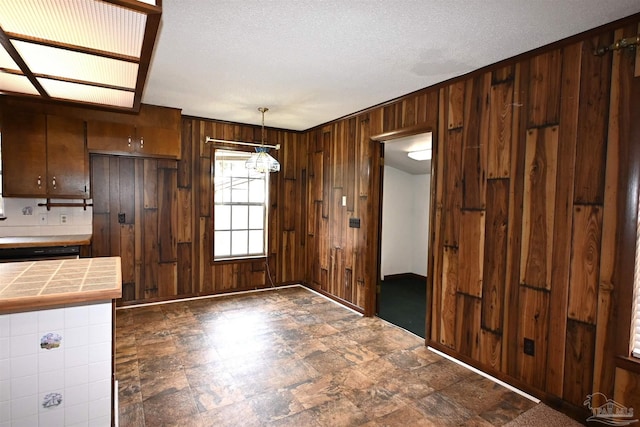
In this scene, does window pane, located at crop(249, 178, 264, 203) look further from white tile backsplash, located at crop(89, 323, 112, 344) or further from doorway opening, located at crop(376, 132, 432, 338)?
white tile backsplash, located at crop(89, 323, 112, 344)

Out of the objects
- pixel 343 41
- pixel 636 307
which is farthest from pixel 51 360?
pixel 636 307

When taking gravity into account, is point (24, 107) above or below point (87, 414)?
above

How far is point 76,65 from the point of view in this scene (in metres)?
A: 2.03

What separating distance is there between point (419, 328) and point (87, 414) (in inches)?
120

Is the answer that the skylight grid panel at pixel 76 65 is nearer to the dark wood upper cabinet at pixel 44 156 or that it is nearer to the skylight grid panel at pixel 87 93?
the skylight grid panel at pixel 87 93

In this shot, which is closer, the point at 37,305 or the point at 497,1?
the point at 37,305

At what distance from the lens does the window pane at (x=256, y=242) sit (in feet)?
16.6

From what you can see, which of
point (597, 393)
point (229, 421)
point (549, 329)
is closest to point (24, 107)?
point (229, 421)

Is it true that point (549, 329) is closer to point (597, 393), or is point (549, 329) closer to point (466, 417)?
point (597, 393)

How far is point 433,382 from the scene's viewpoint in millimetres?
2568

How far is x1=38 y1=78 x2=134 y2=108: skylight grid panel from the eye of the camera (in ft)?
7.87

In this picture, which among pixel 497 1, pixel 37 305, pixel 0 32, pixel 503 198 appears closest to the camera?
pixel 37 305

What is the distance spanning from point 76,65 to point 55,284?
134 cm

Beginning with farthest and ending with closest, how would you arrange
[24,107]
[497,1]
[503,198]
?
[24,107]
[503,198]
[497,1]
